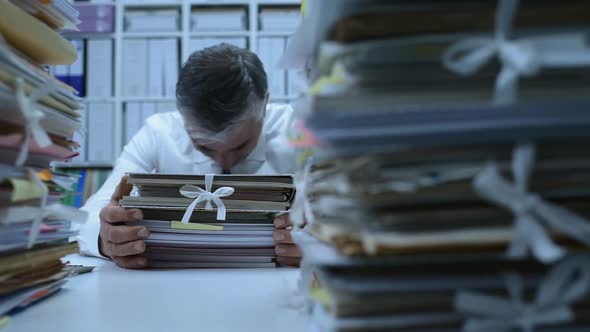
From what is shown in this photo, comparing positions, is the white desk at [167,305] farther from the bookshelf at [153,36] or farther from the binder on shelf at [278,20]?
the binder on shelf at [278,20]

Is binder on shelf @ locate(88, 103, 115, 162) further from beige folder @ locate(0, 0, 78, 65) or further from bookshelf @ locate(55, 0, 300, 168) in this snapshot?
beige folder @ locate(0, 0, 78, 65)

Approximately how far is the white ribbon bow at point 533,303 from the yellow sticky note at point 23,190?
1.26 ft

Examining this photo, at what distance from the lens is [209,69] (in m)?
1.18

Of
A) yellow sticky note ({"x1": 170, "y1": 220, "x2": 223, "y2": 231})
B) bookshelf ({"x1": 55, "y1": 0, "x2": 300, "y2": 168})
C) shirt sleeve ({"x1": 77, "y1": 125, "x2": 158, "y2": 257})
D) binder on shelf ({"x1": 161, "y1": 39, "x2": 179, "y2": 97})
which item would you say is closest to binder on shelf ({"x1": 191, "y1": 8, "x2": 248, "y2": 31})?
bookshelf ({"x1": 55, "y1": 0, "x2": 300, "y2": 168})

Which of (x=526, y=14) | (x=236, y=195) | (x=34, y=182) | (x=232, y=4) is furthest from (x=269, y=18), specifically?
(x=526, y=14)

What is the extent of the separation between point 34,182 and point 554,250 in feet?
1.51

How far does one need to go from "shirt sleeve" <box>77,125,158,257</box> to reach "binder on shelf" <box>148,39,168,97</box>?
0.74 m

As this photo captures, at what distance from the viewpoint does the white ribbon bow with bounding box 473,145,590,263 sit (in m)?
0.27

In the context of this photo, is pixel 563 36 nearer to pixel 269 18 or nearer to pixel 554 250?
pixel 554 250

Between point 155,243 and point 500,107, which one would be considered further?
point 155,243

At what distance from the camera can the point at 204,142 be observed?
1274mm

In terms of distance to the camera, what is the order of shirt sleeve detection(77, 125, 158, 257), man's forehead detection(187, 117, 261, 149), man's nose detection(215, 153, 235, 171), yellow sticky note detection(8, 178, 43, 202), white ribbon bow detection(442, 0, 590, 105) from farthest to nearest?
1. man's nose detection(215, 153, 235, 171)
2. man's forehead detection(187, 117, 261, 149)
3. shirt sleeve detection(77, 125, 158, 257)
4. yellow sticky note detection(8, 178, 43, 202)
5. white ribbon bow detection(442, 0, 590, 105)

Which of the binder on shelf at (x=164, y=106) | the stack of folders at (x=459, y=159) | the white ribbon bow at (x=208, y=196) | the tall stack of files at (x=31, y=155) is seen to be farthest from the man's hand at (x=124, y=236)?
the binder on shelf at (x=164, y=106)

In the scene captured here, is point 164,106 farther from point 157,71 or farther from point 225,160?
point 225,160
